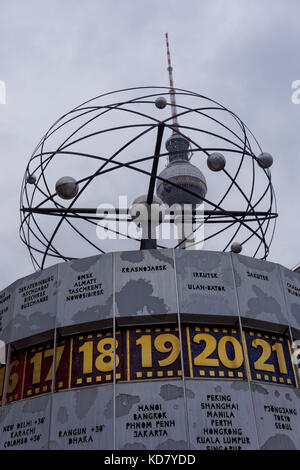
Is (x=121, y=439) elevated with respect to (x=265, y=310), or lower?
lower

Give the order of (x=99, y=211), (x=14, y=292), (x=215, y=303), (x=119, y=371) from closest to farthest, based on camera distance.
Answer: (x=119, y=371)
(x=215, y=303)
(x=14, y=292)
(x=99, y=211)

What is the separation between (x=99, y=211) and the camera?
Answer: 53.5 ft

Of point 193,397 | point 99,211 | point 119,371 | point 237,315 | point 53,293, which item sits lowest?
point 193,397

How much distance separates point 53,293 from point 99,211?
376 cm

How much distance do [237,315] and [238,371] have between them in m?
1.42

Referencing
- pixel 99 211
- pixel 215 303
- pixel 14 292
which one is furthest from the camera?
pixel 99 211

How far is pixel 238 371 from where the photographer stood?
482 inches

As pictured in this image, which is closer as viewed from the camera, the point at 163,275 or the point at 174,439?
the point at 174,439

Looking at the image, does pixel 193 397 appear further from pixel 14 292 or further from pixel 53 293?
pixel 14 292

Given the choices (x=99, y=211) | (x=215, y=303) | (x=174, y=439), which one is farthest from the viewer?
(x=99, y=211)

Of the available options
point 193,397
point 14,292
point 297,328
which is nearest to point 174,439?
point 193,397

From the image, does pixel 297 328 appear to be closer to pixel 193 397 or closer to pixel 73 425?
pixel 193 397

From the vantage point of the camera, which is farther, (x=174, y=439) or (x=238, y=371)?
(x=238, y=371)
